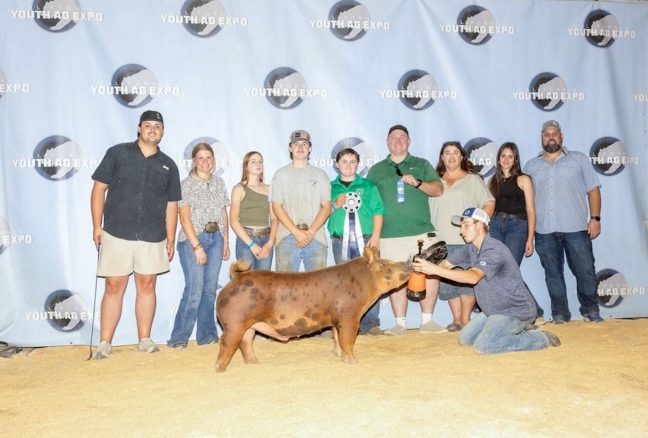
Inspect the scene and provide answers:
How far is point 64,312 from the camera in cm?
598

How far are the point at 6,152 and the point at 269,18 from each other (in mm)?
3059

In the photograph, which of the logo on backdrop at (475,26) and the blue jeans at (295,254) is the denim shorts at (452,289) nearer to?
the blue jeans at (295,254)

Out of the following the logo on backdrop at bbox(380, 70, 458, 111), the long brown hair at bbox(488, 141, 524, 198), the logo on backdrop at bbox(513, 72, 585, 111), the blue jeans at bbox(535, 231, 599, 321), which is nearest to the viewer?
the long brown hair at bbox(488, 141, 524, 198)

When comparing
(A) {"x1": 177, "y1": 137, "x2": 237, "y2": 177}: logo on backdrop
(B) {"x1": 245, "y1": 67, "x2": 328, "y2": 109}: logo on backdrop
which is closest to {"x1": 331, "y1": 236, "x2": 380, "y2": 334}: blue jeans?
(A) {"x1": 177, "y1": 137, "x2": 237, "y2": 177}: logo on backdrop

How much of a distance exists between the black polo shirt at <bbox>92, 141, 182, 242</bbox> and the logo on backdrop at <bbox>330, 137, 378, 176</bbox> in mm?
1969

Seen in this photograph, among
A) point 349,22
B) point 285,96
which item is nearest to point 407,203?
point 285,96

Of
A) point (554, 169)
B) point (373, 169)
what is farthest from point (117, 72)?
point (554, 169)

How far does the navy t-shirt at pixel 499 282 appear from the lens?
4.85m

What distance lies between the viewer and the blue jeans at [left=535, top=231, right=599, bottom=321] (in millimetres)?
6445

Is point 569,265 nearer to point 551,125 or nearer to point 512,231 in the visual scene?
point 512,231

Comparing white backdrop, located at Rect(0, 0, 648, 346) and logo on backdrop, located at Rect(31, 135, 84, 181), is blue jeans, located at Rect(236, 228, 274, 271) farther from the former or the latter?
logo on backdrop, located at Rect(31, 135, 84, 181)

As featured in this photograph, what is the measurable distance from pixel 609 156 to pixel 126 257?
560 centimetres

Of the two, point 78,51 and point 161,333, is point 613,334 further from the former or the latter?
point 78,51

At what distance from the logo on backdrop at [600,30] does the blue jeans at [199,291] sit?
493cm
